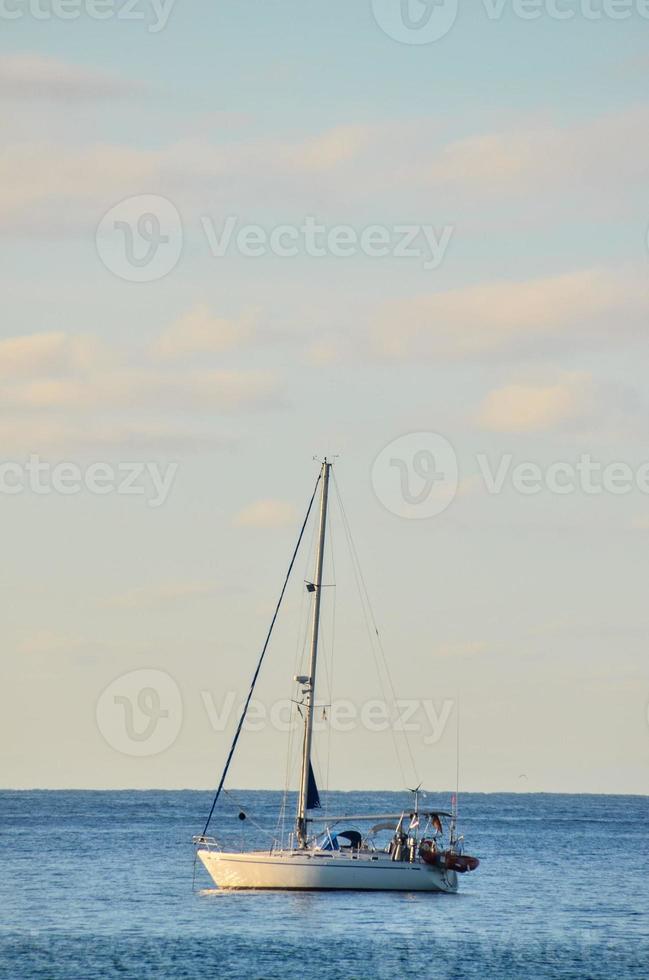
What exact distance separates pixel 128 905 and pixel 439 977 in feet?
78.2

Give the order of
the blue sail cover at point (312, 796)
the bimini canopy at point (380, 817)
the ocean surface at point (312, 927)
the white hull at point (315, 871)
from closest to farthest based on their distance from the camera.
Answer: the ocean surface at point (312, 927)
the white hull at point (315, 871)
the bimini canopy at point (380, 817)
the blue sail cover at point (312, 796)

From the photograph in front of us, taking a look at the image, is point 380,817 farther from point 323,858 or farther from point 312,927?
point 312,927

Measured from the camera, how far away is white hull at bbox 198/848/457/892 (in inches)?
3004

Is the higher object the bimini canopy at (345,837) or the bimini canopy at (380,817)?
the bimini canopy at (380,817)

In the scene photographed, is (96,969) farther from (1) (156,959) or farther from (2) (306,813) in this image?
(2) (306,813)

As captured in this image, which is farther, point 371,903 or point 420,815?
point 420,815

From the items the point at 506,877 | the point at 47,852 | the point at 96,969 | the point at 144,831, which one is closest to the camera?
the point at 96,969

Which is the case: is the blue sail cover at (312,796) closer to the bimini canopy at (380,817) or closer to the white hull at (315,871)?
the bimini canopy at (380,817)

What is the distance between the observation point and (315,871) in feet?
250

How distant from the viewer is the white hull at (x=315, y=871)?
3004 inches

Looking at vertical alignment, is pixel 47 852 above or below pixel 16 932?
above

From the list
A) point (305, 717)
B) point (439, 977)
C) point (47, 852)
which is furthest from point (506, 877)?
point (439, 977)

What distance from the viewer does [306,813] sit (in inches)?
3088

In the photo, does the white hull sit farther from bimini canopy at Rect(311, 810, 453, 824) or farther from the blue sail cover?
the blue sail cover
